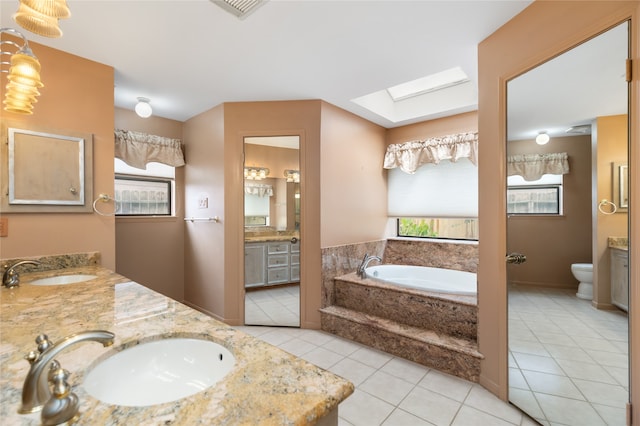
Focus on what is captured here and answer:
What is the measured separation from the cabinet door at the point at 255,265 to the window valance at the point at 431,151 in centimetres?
218

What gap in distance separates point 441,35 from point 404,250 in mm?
2695

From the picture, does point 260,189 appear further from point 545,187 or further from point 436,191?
point 545,187

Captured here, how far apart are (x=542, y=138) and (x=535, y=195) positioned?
356mm

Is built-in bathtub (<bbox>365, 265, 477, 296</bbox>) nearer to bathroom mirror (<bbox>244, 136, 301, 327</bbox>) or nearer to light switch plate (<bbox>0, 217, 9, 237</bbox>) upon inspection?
bathroom mirror (<bbox>244, 136, 301, 327</bbox>)

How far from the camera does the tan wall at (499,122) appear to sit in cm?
157

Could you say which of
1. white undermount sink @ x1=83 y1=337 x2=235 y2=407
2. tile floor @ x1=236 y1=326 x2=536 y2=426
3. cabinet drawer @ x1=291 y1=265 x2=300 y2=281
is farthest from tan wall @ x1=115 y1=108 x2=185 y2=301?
white undermount sink @ x1=83 y1=337 x2=235 y2=407

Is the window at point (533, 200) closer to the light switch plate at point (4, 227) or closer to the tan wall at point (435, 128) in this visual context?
the tan wall at point (435, 128)

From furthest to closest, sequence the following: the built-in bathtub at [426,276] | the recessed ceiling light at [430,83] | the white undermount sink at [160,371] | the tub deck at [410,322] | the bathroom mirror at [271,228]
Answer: the built-in bathtub at [426,276] < the bathroom mirror at [271,228] < the recessed ceiling light at [430,83] < the tub deck at [410,322] < the white undermount sink at [160,371]

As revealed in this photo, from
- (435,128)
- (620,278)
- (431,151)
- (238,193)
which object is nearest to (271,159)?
(238,193)

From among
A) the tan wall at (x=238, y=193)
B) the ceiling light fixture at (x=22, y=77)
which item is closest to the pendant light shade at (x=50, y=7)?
the ceiling light fixture at (x=22, y=77)

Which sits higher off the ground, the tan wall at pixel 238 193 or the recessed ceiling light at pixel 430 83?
the recessed ceiling light at pixel 430 83

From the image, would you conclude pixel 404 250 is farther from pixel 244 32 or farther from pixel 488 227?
pixel 244 32

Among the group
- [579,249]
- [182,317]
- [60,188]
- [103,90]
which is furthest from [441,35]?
[60,188]

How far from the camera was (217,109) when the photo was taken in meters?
3.35
